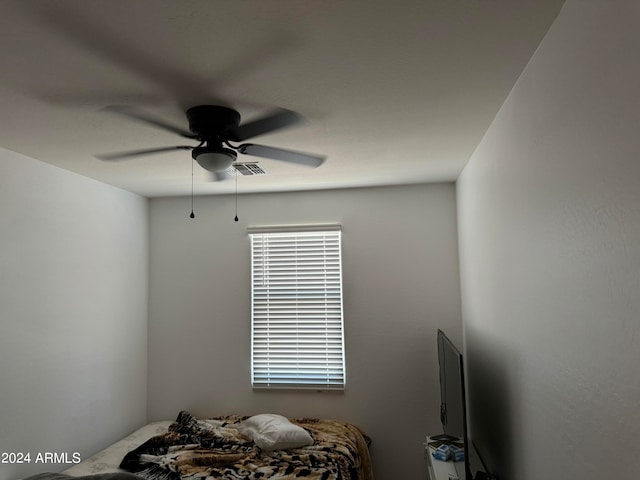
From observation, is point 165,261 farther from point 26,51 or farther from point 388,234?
point 26,51

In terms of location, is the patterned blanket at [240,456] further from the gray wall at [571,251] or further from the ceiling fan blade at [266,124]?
the ceiling fan blade at [266,124]

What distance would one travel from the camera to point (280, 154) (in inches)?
97.5

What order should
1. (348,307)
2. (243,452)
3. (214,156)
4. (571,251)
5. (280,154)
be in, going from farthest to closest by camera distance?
(348,307) → (243,452) → (280,154) → (214,156) → (571,251)

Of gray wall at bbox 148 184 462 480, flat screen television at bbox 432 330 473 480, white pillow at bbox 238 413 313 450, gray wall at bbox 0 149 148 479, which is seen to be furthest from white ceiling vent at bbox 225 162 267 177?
white pillow at bbox 238 413 313 450

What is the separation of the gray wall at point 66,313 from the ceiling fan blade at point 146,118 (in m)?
1.07

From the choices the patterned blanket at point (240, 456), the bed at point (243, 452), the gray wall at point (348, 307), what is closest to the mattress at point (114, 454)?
the bed at point (243, 452)

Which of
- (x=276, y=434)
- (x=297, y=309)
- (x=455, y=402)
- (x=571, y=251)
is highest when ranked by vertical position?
(x=571, y=251)

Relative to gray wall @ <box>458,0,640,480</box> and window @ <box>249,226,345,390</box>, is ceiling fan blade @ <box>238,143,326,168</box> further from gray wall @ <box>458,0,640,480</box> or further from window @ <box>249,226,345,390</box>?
window @ <box>249,226,345,390</box>

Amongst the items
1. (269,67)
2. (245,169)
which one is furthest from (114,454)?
(269,67)

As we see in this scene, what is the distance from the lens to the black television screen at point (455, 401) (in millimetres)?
2176

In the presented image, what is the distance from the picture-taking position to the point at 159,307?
4109 millimetres

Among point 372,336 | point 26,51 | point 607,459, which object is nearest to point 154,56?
point 26,51

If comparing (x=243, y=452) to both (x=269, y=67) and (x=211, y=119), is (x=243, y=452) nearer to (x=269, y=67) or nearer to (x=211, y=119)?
(x=211, y=119)

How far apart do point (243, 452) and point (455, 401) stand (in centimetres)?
158
